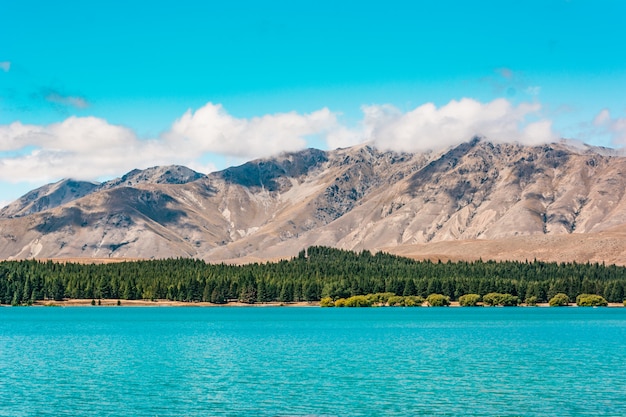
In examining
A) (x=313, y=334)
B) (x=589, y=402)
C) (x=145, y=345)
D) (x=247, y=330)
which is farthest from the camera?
(x=247, y=330)

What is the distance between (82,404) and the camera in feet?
193

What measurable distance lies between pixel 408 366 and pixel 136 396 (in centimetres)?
2879

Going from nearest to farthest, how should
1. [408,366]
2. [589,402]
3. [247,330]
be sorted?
[589,402] → [408,366] → [247,330]

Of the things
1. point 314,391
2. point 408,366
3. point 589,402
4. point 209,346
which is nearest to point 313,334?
point 209,346

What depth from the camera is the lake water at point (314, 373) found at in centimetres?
5747

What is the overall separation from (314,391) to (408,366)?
18546mm

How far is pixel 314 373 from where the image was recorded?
248 feet

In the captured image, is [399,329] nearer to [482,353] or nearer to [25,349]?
[482,353]

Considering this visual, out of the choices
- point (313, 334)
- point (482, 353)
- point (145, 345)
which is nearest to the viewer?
point (482, 353)

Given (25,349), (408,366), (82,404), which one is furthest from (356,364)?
(25,349)

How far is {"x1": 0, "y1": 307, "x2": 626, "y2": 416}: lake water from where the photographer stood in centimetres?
5747

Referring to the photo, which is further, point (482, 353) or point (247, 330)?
point (247, 330)

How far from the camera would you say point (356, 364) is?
8331 centimetres

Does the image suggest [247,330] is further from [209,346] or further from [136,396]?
[136,396]
